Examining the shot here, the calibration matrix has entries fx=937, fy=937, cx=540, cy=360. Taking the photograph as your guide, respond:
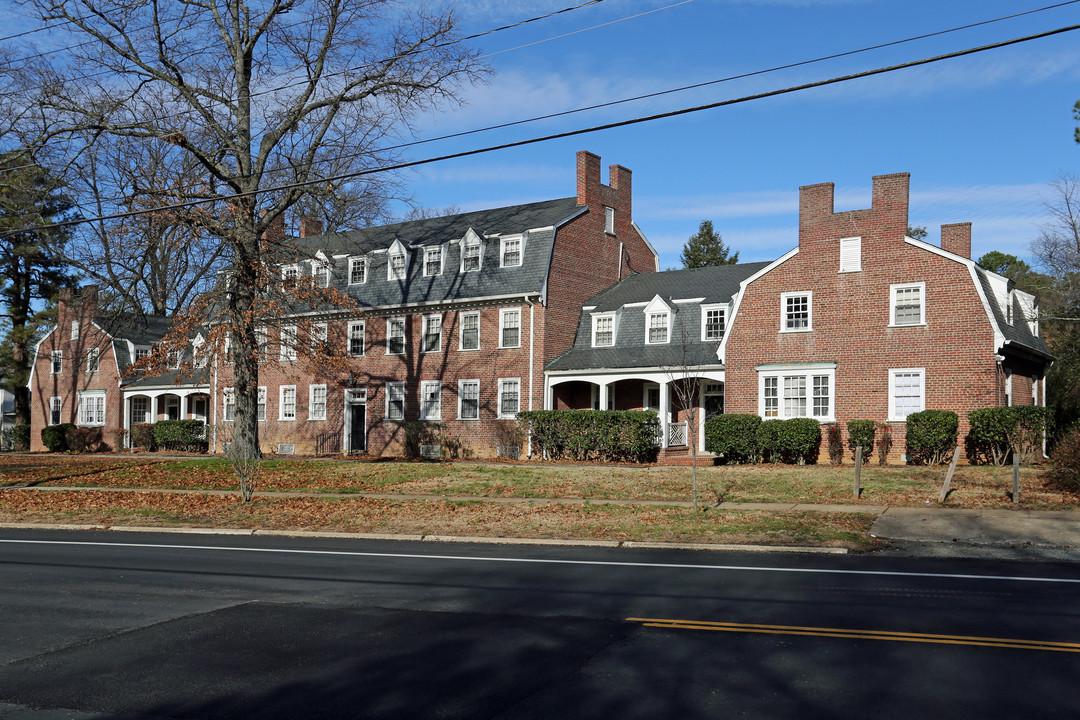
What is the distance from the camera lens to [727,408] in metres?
30.5

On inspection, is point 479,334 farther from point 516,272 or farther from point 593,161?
point 593,161

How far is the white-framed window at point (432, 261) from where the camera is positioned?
38756mm

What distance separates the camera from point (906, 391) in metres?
27.9

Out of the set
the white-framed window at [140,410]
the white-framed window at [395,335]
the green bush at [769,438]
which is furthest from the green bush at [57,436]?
the green bush at [769,438]

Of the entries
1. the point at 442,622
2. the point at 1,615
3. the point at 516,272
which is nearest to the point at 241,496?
the point at 1,615

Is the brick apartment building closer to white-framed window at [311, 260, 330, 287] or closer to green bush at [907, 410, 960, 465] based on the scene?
white-framed window at [311, 260, 330, 287]

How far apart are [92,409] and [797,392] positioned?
38606 mm

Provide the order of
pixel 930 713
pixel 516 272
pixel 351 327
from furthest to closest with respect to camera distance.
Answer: pixel 351 327 → pixel 516 272 → pixel 930 713

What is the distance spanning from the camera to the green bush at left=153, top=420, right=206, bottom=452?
43.2m

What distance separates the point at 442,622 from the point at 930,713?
4411mm

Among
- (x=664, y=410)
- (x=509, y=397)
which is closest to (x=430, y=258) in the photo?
(x=509, y=397)

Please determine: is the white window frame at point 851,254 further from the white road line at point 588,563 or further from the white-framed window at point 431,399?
the white road line at point 588,563

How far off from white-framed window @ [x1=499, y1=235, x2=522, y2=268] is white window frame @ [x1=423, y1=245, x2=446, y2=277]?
304 centimetres

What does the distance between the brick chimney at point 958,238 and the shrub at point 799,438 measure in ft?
25.4
